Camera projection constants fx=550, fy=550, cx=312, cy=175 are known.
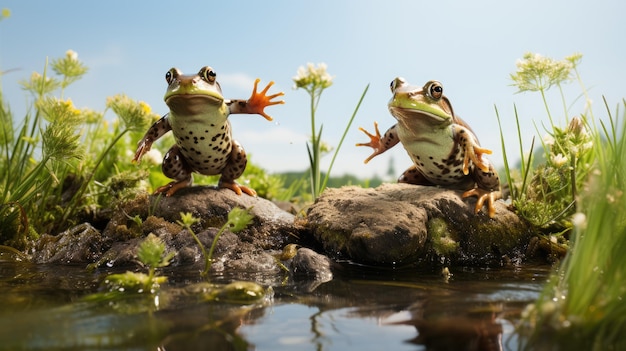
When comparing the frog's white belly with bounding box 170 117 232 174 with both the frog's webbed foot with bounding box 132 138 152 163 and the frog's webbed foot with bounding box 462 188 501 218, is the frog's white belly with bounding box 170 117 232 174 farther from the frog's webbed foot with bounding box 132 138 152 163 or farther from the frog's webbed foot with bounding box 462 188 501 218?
the frog's webbed foot with bounding box 462 188 501 218

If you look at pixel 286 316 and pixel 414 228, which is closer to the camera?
pixel 286 316

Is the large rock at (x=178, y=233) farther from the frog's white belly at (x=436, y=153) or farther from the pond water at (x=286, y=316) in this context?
the frog's white belly at (x=436, y=153)

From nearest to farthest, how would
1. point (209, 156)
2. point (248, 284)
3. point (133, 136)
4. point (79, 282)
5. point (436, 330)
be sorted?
point (436, 330)
point (248, 284)
point (79, 282)
point (209, 156)
point (133, 136)

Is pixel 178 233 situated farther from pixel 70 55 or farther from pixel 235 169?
pixel 70 55

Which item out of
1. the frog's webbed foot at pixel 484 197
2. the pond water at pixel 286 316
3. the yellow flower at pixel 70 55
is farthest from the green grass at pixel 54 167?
the frog's webbed foot at pixel 484 197

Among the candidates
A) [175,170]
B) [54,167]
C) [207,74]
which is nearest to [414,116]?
[207,74]

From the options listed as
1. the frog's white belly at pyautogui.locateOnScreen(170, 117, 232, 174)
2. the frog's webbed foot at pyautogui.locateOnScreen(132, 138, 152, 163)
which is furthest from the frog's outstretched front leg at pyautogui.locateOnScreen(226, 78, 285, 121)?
the frog's webbed foot at pyautogui.locateOnScreen(132, 138, 152, 163)

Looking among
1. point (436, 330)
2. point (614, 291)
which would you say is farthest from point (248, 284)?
point (614, 291)

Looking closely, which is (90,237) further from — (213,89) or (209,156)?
(213,89)
